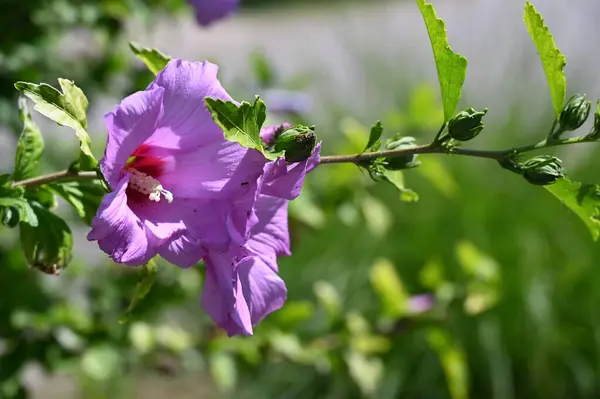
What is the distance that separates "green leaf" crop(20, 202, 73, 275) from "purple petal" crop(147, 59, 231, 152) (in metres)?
0.15

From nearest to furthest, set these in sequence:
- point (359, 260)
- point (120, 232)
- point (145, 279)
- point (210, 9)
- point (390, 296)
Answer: point (120, 232)
point (145, 279)
point (210, 9)
point (390, 296)
point (359, 260)

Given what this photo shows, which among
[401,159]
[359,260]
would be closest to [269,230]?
[401,159]

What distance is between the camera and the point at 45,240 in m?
0.75

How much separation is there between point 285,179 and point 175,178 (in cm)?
11

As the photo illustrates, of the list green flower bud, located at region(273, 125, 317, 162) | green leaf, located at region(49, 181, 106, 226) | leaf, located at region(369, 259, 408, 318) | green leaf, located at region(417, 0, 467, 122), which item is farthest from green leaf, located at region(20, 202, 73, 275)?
leaf, located at region(369, 259, 408, 318)

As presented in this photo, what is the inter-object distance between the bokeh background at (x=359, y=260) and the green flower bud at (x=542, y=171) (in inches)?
22.3

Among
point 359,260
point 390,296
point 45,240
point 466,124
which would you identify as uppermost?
point 466,124

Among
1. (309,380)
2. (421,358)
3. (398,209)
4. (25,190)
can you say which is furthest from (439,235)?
(25,190)

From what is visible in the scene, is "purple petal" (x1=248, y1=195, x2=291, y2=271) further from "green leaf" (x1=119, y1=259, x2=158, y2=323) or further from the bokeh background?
the bokeh background

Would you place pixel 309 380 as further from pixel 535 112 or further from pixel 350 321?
pixel 535 112

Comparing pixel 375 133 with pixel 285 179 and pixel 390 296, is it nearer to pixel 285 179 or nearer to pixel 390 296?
pixel 285 179

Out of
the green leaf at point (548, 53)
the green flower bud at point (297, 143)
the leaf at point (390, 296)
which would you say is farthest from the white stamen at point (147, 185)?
the leaf at point (390, 296)

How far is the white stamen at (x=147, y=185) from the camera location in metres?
0.66

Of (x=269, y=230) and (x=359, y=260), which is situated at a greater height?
(x=269, y=230)
